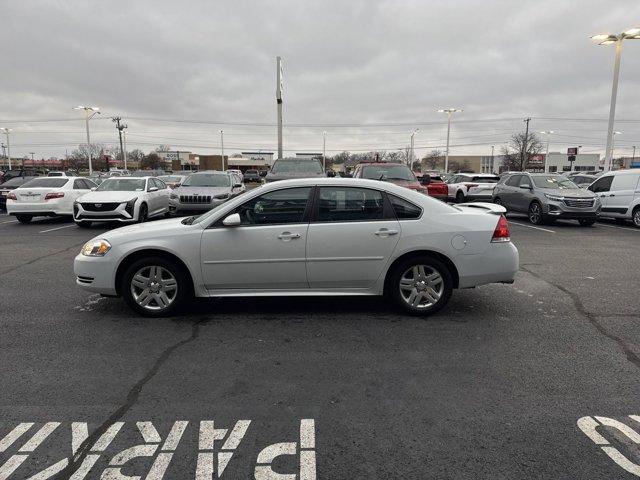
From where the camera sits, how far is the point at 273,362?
13.5ft

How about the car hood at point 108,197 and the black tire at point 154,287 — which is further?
the car hood at point 108,197

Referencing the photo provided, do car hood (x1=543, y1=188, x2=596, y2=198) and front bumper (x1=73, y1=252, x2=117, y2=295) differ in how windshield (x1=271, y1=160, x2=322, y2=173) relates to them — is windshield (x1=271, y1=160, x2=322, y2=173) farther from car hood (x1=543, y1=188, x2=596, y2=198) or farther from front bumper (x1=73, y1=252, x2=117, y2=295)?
front bumper (x1=73, y1=252, x2=117, y2=295)

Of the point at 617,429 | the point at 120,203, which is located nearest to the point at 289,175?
the point at 120,203

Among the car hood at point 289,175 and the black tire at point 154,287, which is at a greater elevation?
the car hood at point 289,175

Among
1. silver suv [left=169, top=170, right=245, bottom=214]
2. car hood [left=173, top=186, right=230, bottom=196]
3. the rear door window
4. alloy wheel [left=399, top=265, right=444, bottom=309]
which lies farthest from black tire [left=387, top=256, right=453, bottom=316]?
car hood [left=173, top=186, right=230, bottom=196]

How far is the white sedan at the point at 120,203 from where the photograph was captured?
43.3 feet

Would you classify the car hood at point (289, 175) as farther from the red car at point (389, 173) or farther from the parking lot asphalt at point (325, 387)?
the parking lot asphalt at point (325, 387)

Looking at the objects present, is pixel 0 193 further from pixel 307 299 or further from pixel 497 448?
pixel 497 448

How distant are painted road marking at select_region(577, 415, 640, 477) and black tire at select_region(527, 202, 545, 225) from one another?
1265 cm

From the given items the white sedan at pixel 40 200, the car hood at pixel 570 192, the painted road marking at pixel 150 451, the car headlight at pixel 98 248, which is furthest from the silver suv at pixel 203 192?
the painted road marking at pixel 150 451

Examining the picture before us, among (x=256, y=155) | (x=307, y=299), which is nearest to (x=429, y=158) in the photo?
(x=256, y=155)

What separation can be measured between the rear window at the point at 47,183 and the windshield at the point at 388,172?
32.7 feet

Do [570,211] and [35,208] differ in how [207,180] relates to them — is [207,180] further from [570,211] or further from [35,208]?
[570,211]

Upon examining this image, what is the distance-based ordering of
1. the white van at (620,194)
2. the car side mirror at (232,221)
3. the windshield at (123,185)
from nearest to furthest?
the car side mirror at (232,221) → the windshield at (123,185) → the white van at (620,194)
